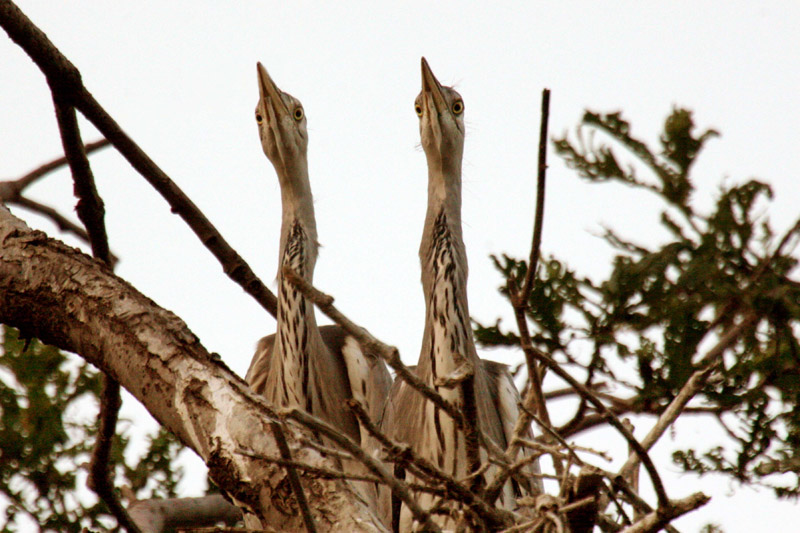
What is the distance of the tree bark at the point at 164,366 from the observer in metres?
1.83

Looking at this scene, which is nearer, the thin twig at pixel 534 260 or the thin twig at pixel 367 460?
the thin twig at pixel 367 460

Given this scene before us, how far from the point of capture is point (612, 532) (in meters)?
1.88

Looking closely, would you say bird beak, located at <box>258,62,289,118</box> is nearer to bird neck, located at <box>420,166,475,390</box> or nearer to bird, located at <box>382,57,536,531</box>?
bird, located at <box>382,57,536,531</box>

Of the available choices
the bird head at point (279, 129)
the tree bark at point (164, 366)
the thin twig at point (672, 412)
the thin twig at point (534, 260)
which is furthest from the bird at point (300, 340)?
the thin twig at point (672, 412)

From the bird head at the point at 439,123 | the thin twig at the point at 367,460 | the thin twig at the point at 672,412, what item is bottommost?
the thin twig at the point at 367,460

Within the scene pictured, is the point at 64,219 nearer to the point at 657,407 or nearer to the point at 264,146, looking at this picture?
the point at 264,146

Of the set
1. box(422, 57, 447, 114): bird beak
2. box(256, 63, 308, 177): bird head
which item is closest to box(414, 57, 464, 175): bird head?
box(422, 57, 447, 114): bird beak

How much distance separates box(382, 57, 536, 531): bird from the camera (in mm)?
3750

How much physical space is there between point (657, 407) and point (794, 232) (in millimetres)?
647

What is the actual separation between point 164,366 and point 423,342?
1983mm

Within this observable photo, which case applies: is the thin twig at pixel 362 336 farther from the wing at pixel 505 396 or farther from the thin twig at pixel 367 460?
the wing at pixel 505 396

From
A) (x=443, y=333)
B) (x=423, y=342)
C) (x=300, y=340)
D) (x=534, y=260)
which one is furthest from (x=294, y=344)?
(x=534, y=260)

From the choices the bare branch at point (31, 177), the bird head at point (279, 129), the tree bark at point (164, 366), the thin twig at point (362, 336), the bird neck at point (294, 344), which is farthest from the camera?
the bird head at point (279, 129)

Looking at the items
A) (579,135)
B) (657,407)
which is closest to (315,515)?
(657,407)
